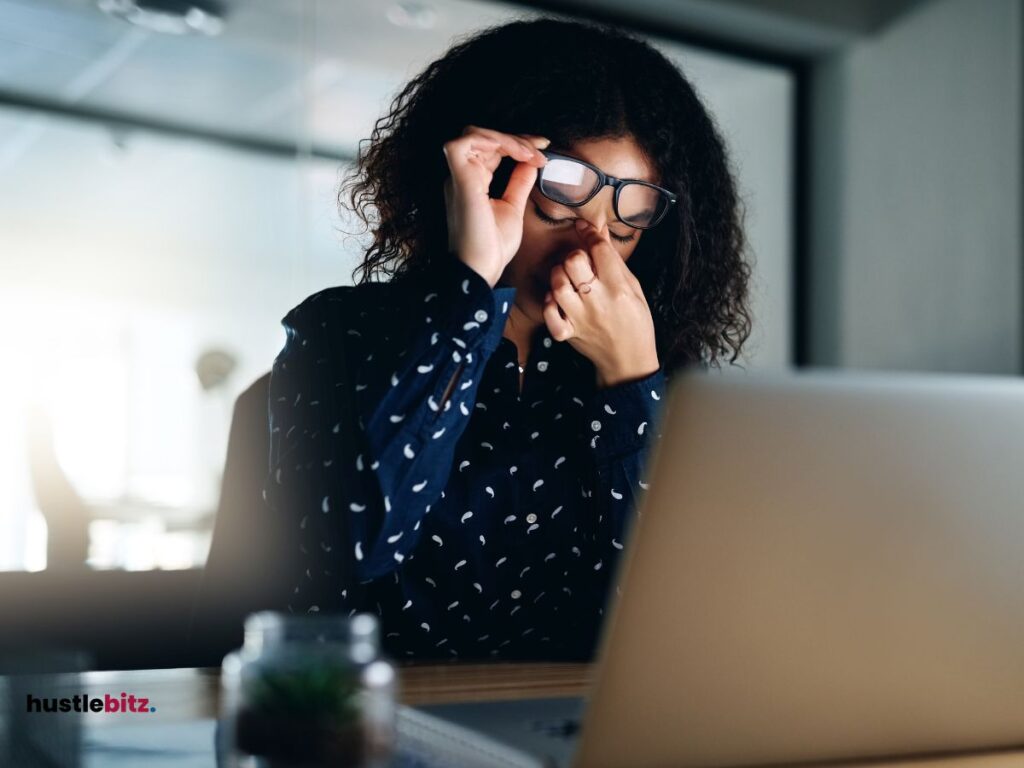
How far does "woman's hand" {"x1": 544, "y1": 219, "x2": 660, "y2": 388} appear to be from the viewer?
1415 millimetres

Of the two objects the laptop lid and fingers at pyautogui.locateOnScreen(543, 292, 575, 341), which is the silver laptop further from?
fingers at pyautogui.locateOnScreen(543, 292, 575, 341)

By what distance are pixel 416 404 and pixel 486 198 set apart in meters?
0.29

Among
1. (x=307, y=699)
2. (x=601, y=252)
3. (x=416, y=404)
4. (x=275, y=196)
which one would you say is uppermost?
(x=275, y=196)

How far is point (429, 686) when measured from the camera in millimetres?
922

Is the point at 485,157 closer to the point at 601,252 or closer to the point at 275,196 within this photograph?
the point at 601,252

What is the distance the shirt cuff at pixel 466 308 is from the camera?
126 cm

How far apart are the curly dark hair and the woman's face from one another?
0.03 meters

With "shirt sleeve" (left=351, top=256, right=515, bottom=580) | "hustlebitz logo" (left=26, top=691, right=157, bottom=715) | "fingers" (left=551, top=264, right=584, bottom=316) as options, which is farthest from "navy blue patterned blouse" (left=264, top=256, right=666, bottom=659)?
"hustlebitz logo" (left=26, top=691, right=157, bottom=715)

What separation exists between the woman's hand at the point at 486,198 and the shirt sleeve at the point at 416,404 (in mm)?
42

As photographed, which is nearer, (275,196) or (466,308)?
(466,308)

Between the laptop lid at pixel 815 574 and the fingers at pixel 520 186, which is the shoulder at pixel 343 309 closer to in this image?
the fingers at pixel 520 186

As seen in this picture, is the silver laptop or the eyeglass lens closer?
the silver laptop

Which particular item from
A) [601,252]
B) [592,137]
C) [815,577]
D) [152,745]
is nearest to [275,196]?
[592,137]

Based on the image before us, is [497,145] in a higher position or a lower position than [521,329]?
higher
